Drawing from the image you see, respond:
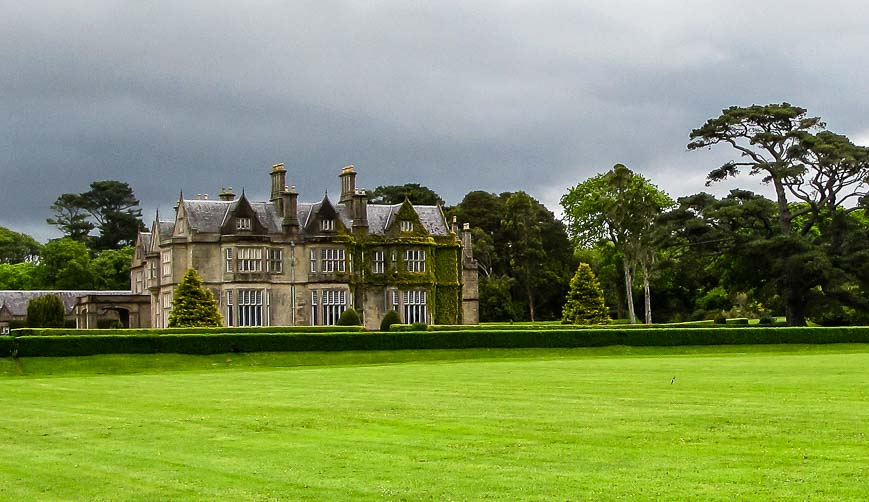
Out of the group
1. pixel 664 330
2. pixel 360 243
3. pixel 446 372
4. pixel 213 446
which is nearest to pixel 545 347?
pixel 664 330

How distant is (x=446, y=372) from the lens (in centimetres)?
3741

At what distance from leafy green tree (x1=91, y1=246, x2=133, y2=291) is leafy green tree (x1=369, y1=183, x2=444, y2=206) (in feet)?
96.6

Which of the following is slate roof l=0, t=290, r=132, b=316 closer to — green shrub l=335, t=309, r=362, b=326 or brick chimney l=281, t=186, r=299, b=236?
brick chimney l=281, t=186, r=299, b=236

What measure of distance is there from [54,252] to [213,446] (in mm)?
92559

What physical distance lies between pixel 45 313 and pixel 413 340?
1017 inches

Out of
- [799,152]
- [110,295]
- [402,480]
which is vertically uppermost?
[799,152]

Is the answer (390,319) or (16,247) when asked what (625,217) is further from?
(16,247)

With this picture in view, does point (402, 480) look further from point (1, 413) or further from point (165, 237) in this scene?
point (165, 237)

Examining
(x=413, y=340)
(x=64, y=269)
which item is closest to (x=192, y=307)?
(x=413, y=340)

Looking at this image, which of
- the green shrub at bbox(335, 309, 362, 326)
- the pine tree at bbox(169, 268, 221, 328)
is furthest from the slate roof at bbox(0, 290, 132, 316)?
the green shrub at bbox(335, 309, 362, 326)

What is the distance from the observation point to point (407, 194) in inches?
4938

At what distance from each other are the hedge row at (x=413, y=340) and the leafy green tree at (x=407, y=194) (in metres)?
68.6

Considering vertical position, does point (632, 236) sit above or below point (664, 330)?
above

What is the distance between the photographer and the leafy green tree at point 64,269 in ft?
342
